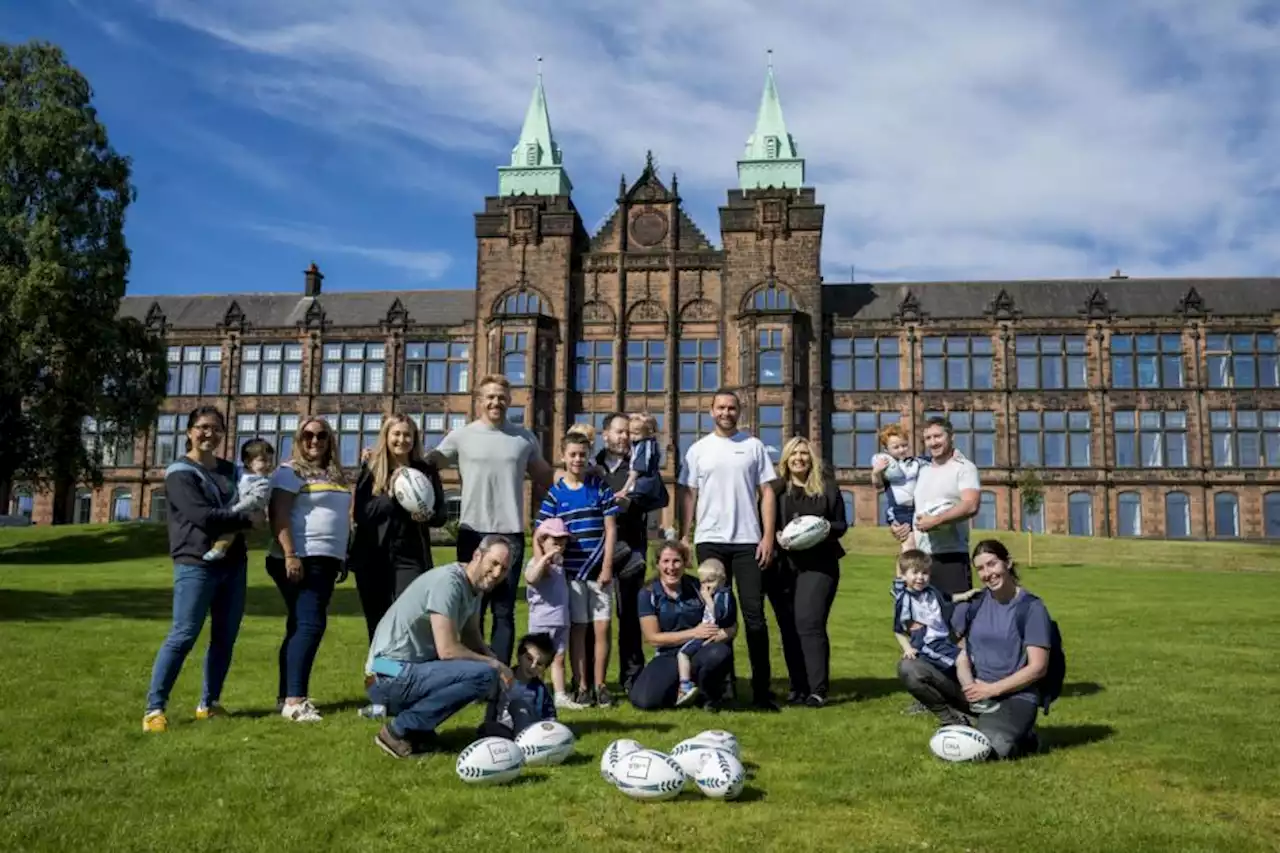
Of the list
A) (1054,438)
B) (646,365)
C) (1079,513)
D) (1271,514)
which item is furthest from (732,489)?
(1271,514)

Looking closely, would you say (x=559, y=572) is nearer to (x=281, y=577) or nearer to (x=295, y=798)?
(x=281, y=577)

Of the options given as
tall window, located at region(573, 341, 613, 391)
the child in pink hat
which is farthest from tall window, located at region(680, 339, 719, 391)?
the child in pink hat

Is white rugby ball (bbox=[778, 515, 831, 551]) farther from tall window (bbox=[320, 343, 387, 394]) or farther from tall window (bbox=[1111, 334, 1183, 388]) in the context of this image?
tall window (bbox=[320, 343, 387, 394])

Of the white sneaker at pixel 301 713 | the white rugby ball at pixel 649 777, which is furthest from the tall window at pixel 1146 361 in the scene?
the white rugby ball at pixel 649 777

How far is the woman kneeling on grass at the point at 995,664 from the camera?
695 cm

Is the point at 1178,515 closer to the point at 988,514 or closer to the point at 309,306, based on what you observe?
the point at 988,514

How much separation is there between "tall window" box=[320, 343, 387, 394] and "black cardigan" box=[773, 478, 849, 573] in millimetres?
43342

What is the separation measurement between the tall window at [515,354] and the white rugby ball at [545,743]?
38879mm

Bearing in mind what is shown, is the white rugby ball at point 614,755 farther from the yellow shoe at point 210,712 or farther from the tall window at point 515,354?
the tall window at point 515,354

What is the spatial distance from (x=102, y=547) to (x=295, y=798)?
3394 centimetres

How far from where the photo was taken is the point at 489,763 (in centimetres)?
586

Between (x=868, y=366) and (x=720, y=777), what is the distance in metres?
43.1

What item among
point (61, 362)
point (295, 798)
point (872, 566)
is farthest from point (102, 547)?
point (295, 798)

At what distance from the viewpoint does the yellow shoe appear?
7.79 metres
